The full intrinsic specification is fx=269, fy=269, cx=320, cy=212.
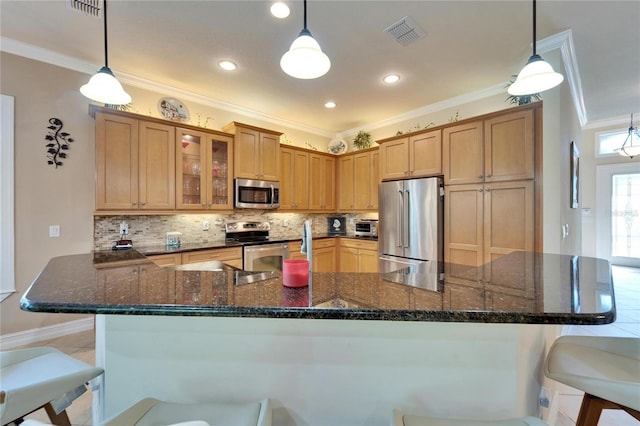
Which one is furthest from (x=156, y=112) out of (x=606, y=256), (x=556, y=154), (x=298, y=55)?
(x=606, y=256)

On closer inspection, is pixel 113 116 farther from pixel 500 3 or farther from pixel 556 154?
pixel 556 154

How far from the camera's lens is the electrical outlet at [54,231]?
277 centimetres

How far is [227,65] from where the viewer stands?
2.94m

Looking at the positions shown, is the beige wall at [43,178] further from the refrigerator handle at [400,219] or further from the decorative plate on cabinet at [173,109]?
the refrigerator handle at [400,219]

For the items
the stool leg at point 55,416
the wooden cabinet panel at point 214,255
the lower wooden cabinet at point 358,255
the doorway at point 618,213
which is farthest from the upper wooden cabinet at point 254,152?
the doorway at point 618,213

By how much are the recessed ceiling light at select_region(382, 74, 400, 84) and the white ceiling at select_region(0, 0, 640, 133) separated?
3.1 inches

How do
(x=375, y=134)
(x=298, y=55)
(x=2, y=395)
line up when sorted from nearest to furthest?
(x=2, y=395)
(x=298, y=55)
(x=375, y=134)

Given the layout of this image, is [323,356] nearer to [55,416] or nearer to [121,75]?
[55,416]

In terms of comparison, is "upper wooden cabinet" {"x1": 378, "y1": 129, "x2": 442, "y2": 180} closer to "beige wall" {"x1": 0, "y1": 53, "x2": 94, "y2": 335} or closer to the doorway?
"beige wall" {"x1": 0, "y1": 53, "x2": 94, "y2": 335}

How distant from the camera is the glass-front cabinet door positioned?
10.9 ft

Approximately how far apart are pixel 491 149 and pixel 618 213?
5079 millimetres

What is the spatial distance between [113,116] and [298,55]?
256 cm

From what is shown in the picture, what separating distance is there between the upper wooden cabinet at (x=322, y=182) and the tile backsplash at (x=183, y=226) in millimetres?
456

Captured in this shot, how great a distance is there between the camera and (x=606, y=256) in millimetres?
5605
